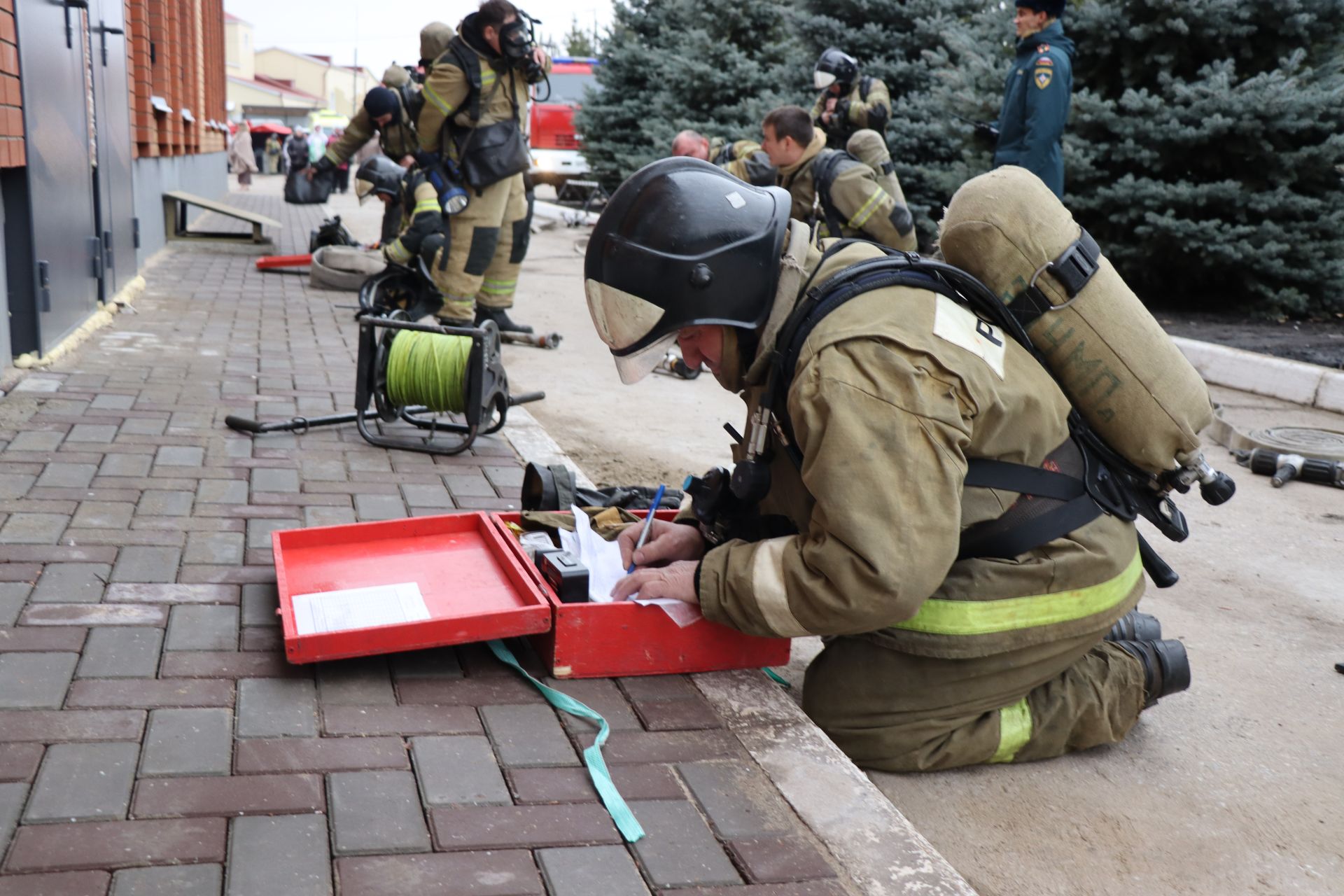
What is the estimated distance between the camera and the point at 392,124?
952 centimetres

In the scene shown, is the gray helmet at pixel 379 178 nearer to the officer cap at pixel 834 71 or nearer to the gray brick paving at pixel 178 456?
the officer cap at pixel 834 71

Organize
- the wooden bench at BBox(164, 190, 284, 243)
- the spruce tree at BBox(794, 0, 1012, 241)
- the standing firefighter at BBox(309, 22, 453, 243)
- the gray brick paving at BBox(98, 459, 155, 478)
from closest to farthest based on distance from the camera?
1. the gray brick paving at BBox(98, 459, 155, 478)
2. the standing firefighter at BBox(309, 22, 453, 243)
3. the spruce tree at BBox(794, 0, 1012, 241)
4. the wooden bench at BBox(164, 190, 284, 243)

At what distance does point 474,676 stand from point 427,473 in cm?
199

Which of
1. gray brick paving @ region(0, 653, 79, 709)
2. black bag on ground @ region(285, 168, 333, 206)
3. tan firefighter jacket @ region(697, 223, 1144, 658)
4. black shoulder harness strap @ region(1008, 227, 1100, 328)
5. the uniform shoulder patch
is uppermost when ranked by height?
black shoulder harness strap @ region(1008, 227, 1100, 328)

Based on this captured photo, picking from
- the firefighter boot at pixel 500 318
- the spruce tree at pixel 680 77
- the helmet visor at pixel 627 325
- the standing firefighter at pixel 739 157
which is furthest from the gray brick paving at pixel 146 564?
the spruce tree at pixel 680 77

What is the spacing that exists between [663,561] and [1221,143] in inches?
332

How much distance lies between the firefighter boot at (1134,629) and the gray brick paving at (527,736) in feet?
5.40

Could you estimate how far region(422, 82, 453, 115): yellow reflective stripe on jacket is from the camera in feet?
25.5

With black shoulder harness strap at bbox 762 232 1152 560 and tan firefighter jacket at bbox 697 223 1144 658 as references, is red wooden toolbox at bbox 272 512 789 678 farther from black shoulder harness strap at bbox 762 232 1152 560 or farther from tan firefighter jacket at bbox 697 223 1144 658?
black shoulder harness strap at bbox 762 232 1152 560

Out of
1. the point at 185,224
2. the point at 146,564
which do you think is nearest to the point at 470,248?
the point at 146,564

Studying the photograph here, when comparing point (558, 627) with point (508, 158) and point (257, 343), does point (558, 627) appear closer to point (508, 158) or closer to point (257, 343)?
point (257, 343)

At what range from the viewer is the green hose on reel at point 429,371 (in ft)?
16.5

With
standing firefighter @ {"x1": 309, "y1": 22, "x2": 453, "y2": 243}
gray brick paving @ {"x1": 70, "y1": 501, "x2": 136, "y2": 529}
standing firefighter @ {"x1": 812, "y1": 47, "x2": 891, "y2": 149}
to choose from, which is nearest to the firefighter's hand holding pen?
gray brick paving @ {"x1": 70, "y1": 501, "x2": 136, "y2": 529}

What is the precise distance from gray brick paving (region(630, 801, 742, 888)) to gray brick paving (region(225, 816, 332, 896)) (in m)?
0.59
